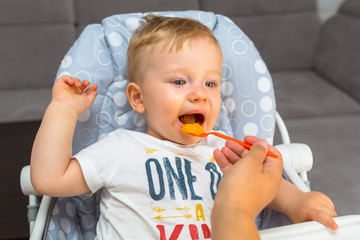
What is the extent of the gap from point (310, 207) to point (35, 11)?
1.86m

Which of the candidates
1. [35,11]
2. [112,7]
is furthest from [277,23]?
[35,11]

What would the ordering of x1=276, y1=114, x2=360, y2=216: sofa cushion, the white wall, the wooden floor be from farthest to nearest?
1. the white wall
2. x1=276, y1=114, x2=360, y2=216: sofa cushion
3. the wooden floor

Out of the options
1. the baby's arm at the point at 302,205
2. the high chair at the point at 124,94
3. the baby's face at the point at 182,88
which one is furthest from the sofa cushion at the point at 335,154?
the baby's face at the point at 182,88

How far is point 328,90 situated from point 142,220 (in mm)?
1517

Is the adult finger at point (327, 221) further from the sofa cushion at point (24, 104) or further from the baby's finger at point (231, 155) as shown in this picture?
the sofa cushion at point (24, 104)

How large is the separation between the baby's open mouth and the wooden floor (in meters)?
0.44

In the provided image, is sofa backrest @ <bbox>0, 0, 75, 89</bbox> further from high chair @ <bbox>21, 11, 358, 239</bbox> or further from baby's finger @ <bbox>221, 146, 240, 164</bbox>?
baby's finger @ <bbox>221, 146, 240, 164</bbox>

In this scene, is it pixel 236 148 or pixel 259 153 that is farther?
pixel 236 148

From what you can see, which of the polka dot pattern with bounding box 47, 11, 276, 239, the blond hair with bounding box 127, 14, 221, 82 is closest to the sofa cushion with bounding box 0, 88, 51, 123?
the polka dot pattern with bounding box 47, 11, 276, 239

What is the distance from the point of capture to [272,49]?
233 cm

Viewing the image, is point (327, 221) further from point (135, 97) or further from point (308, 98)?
point (308, 98)

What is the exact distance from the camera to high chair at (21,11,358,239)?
97 cm

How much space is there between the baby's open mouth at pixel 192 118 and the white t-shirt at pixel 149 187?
0.06m

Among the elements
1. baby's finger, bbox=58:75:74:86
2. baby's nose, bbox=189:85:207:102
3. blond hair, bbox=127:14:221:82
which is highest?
blond hair, bbox=127:14:221:82
